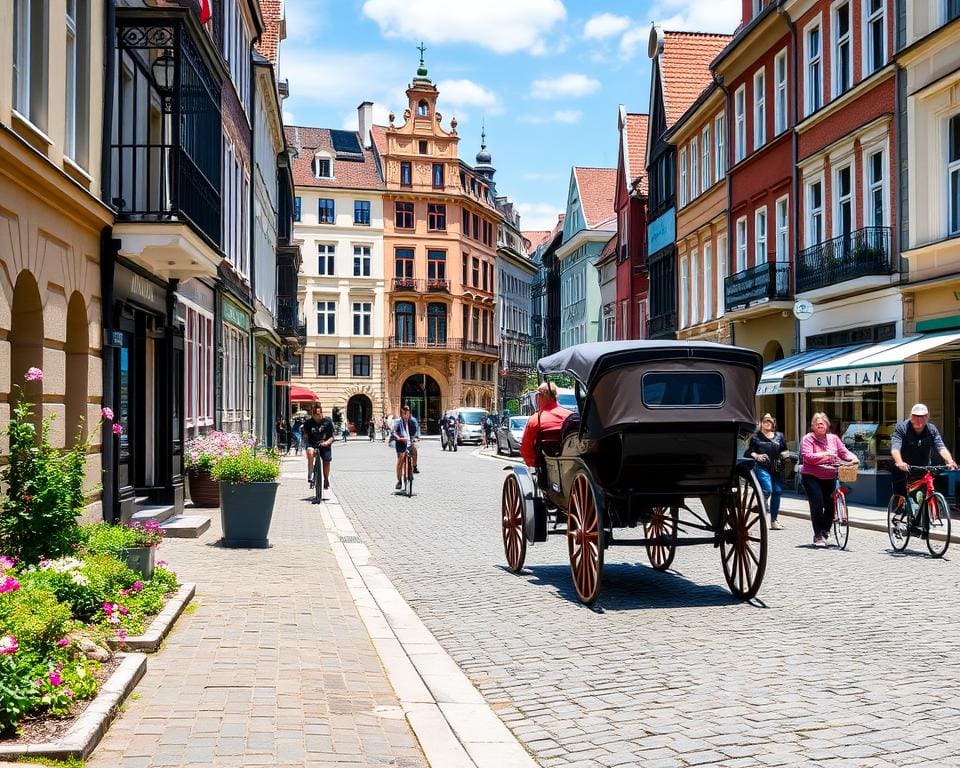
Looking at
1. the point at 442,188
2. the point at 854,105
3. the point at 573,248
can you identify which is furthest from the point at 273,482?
the point at 442,188

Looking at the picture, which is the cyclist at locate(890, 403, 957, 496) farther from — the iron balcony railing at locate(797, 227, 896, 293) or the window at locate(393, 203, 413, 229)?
the window at locate(393, 203, 413, 229)

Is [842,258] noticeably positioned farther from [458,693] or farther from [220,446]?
[458,693]

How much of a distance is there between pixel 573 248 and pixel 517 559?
65714 mm

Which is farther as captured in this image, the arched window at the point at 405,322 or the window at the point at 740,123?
the arched window at the point at 405,322

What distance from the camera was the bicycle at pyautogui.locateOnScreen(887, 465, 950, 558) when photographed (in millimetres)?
13766

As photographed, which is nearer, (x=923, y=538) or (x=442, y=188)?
(x=923, y=538)

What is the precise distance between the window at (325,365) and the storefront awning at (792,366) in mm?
55986

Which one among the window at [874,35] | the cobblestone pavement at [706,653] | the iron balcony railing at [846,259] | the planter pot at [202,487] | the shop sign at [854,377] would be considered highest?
the window at [874,35]

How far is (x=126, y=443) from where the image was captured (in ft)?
51.0

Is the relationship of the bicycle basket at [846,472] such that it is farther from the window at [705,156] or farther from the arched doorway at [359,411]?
the arched doorway at [359,411]

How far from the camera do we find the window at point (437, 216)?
83.3 m

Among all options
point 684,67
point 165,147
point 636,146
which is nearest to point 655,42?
point 684,67

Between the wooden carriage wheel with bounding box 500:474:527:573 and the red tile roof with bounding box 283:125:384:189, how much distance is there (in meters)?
70.3

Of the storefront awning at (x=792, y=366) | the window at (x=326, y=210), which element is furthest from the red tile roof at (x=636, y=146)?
the window at (x=326, y=210)
